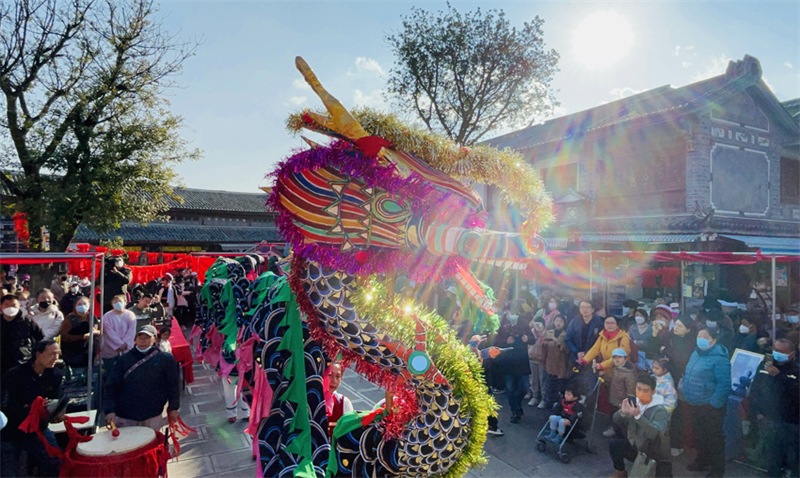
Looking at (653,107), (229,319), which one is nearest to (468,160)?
(229,319)

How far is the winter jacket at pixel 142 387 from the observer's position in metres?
4.29

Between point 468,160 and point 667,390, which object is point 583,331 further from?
point 468,160

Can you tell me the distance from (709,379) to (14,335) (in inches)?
310

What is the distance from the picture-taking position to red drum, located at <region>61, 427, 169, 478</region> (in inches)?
129

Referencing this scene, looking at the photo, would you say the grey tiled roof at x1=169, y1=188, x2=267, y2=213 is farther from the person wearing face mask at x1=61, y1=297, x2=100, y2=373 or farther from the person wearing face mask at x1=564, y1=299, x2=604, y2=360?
the person wearing face mask at x1=564, y1=299, x2=604, y2=360

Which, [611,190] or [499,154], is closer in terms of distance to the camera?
[499,154]

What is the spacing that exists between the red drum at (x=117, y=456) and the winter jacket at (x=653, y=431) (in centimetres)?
427

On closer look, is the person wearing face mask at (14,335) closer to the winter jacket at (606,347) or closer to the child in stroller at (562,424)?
the child in stroller at (562,424)

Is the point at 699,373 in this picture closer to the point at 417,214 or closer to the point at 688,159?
the point at 417,214

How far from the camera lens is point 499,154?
2.15 meters

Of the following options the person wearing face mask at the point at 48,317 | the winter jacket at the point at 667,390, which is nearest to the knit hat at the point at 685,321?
the winter jacket at the point at 667,390

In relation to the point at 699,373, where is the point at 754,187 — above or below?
above

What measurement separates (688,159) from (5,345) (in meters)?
14.2

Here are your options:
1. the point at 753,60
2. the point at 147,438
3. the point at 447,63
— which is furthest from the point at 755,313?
the point at 447,63
